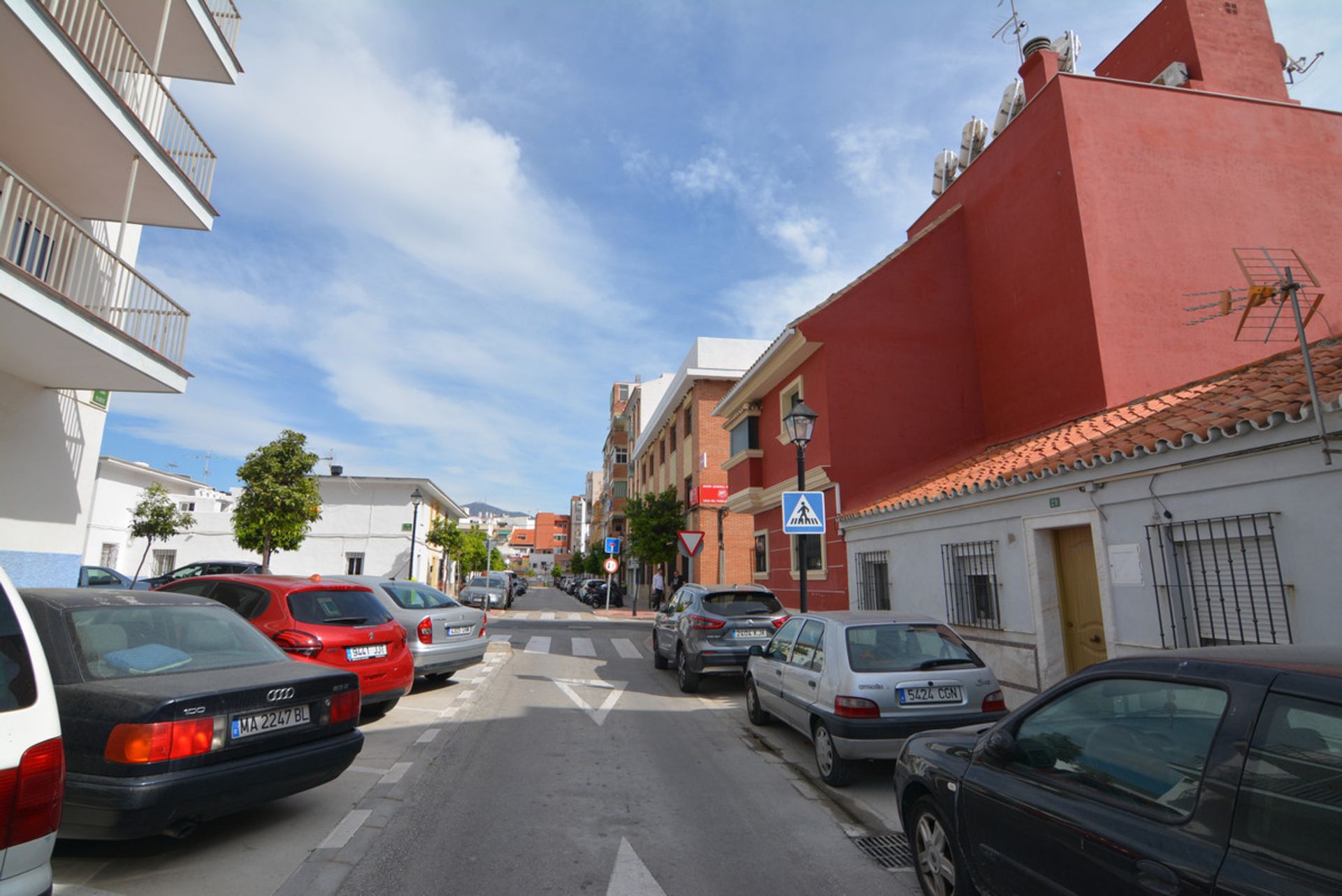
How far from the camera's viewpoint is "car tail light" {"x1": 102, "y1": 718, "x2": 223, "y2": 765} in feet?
11.6

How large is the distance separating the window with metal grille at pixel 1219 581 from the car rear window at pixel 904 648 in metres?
2.03

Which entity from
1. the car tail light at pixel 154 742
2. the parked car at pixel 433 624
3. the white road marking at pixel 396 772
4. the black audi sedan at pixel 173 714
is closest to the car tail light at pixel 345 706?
the black audi sedan at pixel 173 714

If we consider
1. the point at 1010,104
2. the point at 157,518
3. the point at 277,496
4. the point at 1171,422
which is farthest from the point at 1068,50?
the point at 157,518

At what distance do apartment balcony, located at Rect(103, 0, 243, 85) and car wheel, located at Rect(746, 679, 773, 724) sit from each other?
12622 mm

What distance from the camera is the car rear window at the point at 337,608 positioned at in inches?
280

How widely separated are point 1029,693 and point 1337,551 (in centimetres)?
377

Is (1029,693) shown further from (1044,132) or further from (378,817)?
(1044,132)

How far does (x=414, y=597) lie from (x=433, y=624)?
0.83 m

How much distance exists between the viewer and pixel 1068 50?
1463 cm

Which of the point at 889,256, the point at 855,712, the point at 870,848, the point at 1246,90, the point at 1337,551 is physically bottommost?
the point at 870,848

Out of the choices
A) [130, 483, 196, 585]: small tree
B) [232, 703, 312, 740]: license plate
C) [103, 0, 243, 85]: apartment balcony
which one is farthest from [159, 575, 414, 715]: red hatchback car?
[130, 483, 196, 585]: small tree

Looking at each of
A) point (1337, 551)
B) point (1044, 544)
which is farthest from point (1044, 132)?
point (1337, 551)

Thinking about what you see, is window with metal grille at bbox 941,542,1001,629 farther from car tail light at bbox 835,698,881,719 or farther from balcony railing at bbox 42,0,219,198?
balcony railing at bbox 42,0,219,198

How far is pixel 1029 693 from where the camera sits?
803 cm
